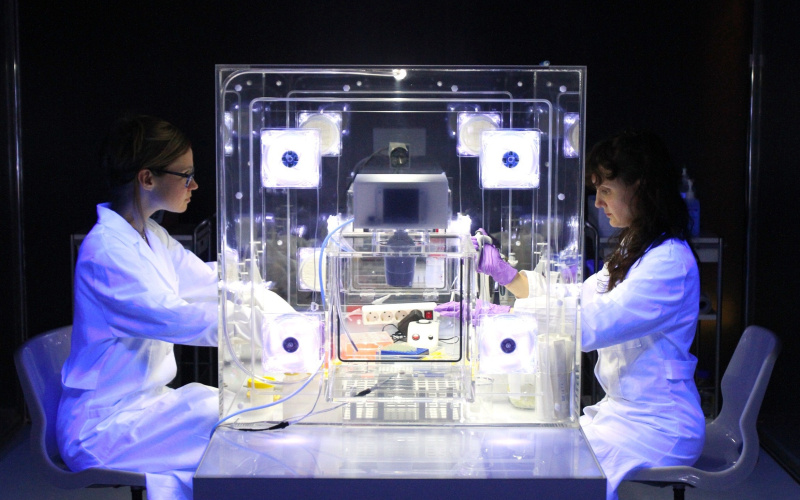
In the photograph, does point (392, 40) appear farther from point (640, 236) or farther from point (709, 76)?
point (640, 236)

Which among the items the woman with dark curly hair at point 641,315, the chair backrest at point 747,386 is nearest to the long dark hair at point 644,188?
the woman with dark curly hair at point 641,315

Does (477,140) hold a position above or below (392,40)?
below

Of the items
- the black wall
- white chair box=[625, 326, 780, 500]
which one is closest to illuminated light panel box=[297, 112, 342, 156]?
white chair box=[625, 326, 780, 500]

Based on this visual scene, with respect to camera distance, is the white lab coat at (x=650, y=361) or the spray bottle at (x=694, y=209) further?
the spray bottle at (x=694, y=209)

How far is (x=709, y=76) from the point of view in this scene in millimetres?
3668

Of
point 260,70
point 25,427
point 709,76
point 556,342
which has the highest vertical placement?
point 709,76

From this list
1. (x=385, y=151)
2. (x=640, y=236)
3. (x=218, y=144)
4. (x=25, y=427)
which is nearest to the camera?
(x=218, y=144)

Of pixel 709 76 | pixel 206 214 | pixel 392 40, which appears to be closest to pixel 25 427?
pixel 206 214

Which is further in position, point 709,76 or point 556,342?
point 709,76

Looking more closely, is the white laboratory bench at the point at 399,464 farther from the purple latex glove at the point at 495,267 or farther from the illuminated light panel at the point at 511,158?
the illuminated light panel at the point at 511,158

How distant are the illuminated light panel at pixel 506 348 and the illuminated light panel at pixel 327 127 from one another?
0.51m

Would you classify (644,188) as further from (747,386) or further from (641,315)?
(747,386)

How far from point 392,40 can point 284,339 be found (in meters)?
2.32

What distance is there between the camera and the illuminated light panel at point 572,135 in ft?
5.23
